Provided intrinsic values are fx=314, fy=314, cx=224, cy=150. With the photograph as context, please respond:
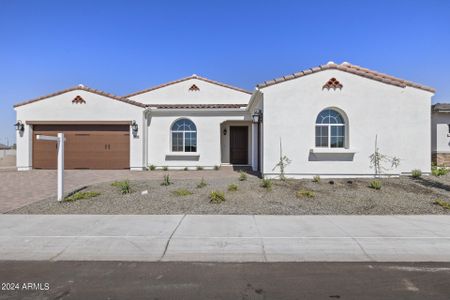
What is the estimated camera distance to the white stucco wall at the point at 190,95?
2184 cm

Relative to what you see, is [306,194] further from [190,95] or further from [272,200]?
[190,95]

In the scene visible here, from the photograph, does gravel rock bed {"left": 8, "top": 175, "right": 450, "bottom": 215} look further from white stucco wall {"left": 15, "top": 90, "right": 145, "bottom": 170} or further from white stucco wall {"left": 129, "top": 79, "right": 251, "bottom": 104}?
white stucco wall {"left": 129, "top": 79, "right": 251, "bottom": 104}

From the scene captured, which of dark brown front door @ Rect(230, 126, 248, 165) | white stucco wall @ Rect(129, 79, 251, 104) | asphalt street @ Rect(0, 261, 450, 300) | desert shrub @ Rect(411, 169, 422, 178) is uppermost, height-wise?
white stucco wall @ Rect(129, 79, 251, 104)

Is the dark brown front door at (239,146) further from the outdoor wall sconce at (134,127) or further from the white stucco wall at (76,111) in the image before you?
the outdoor wall sconce at (134,127)

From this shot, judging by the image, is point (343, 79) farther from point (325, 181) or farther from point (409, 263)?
point (409, 263)

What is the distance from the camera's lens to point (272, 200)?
358 inches

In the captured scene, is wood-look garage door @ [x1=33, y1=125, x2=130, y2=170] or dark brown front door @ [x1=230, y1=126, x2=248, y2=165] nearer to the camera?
wood-look garage door @ [x1=33, y1=125, x2=130, y2=170]

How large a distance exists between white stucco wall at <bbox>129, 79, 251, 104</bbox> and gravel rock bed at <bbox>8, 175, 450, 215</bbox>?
37.4 ft

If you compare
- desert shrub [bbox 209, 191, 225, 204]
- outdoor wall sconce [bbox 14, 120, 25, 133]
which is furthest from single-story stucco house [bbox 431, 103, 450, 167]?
outdoor wall sconce [bbox 14, 120, 25, 133]

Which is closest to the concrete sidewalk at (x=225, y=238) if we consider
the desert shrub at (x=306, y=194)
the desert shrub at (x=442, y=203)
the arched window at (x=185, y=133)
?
the desert shrub at (x=442, y=203)

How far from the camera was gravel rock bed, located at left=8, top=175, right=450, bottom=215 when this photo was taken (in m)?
8.18

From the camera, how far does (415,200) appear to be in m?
9.17

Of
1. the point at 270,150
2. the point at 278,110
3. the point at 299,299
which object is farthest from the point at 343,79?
the point at 299,299

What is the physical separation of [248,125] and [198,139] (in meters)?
3.16
